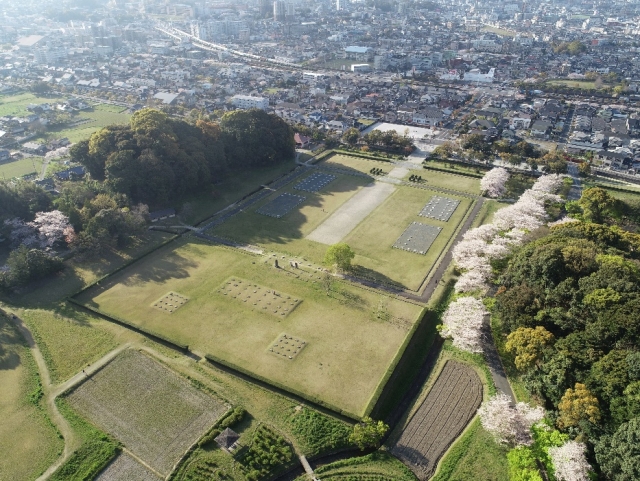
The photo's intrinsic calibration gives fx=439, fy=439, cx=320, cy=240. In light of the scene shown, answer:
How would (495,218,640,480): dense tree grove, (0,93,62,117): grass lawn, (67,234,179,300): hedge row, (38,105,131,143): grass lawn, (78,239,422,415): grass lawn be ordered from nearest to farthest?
(495,218,640,480): dense tree grove < (78,239,422,415): grass lawn < (67,234,179,300): hedge row < (38,105,131,143): grass lawn < (0,93,62,117): grass lawn

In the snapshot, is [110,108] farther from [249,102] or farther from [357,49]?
[357,49]

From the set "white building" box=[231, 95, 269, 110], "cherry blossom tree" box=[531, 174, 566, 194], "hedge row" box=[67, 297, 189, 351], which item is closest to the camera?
"hedge row" box=[67, 297, 189, 351]

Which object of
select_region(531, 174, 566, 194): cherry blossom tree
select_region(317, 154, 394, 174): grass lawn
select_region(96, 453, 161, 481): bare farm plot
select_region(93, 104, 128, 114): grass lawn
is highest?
select_region(531, 174, 566, 194): cherry blossom tree

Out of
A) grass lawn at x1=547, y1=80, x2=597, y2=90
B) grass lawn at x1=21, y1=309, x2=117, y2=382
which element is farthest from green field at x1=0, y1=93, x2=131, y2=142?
grass lawn at x1=547, y1=80, x2=597, y2=90

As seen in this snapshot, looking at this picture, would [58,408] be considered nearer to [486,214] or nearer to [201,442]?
[201,442]

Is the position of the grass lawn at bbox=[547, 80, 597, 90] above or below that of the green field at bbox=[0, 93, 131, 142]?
above

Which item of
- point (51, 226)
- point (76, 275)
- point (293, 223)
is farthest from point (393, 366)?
point (51, 226)

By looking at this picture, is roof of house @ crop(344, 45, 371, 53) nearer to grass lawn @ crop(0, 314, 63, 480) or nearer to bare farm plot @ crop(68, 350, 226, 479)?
bare farm plot @ crop(68, 350, 226, 479)
